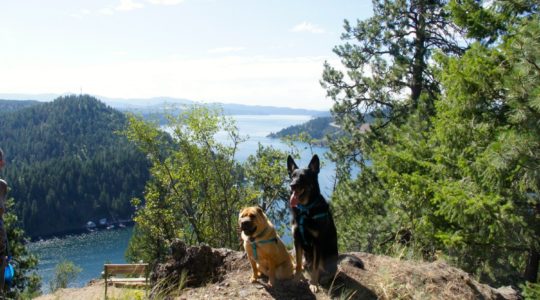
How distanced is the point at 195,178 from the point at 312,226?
1525 cm

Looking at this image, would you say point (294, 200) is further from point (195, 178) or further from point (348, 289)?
point (195, 178)

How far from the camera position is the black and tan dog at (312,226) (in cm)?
483

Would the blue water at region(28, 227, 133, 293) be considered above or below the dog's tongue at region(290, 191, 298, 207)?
below

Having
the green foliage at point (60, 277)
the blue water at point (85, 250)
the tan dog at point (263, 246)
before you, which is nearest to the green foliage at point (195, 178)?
the green foliage at point (60, 277)

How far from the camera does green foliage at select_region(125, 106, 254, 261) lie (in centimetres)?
1945

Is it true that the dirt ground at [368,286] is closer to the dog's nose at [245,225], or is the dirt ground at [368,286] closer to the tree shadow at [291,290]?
the tree shadow at [291,290]

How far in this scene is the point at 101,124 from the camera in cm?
18812

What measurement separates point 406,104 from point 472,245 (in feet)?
31.0

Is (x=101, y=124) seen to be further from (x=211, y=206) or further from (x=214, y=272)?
(x=214, y=272)

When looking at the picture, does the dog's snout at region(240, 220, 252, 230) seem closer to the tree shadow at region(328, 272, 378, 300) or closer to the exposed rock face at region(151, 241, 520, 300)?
the exposed rock face at region(151, 241, 520, 300)

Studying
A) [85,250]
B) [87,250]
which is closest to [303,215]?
[87,250]

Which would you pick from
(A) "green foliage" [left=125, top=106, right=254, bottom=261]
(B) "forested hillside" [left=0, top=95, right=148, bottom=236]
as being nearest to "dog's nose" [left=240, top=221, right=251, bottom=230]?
(A) "green foliage" [left=125, top=106, right=254, bottom=261]

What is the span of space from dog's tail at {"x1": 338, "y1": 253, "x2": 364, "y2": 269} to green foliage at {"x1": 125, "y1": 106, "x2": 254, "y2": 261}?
1414 cm

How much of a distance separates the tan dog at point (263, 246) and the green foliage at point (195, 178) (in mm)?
14505
